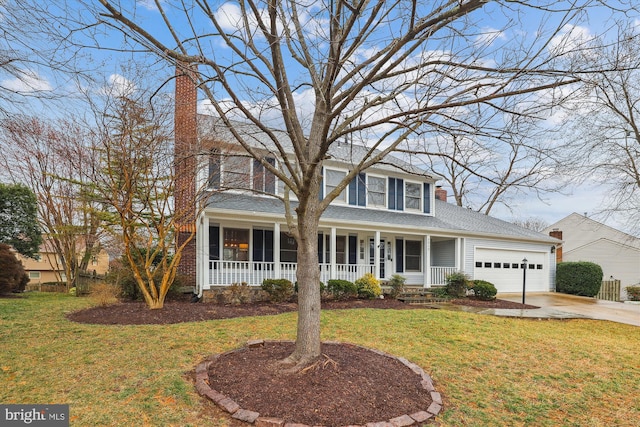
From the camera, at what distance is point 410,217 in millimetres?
15469

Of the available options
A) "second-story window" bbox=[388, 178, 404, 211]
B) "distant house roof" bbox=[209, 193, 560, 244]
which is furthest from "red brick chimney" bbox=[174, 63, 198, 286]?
"second-story window" bbox=[388, 178, 404, 211]

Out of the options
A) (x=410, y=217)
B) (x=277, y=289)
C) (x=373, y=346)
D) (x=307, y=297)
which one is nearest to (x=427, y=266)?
(x=410, y=217)

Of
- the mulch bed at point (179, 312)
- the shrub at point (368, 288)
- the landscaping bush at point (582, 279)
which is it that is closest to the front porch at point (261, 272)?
the shrub at point (368, 288)

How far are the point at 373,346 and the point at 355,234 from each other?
9.00 metres

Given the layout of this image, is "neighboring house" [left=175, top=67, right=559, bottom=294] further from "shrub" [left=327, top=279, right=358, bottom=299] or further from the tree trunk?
the tree trunk

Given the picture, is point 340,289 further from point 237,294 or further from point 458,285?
point 458,285

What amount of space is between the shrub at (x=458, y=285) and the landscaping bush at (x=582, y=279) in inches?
304

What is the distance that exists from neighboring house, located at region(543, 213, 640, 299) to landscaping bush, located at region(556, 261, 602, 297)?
3.64m

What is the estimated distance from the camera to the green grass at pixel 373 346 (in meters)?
3.62

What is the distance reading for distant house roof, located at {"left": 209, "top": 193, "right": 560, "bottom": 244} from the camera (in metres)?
11.8

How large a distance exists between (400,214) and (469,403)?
1182 cm

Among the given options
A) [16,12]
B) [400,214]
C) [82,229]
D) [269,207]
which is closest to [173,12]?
[16,12]

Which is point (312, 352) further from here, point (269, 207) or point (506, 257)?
point (506, 257)

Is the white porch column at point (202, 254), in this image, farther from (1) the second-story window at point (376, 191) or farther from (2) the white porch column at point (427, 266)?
(2) the white porch column at point (427, 266)
